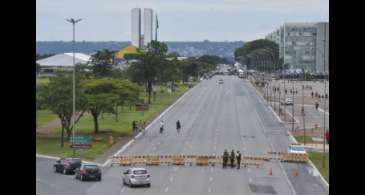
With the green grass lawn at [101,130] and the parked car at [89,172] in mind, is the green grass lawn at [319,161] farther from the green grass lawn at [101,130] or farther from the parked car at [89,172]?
the green grass lawn at [101,130]

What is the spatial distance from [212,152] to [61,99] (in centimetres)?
1098

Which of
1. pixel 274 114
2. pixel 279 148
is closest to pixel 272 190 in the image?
pixel 279 148

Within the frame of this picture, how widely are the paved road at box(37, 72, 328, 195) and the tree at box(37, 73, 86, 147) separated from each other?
187 inches

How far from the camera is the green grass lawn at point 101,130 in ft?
166

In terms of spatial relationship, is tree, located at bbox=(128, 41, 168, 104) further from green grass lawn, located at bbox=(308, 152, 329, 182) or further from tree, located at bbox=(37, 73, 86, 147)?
green grass lawn, located at bbox=(308, 152, 329, 182)

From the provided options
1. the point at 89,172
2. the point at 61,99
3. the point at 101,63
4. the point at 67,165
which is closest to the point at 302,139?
the point at 61,99

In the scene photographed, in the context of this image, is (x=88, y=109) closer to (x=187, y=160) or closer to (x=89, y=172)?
(x=187, y=160)
